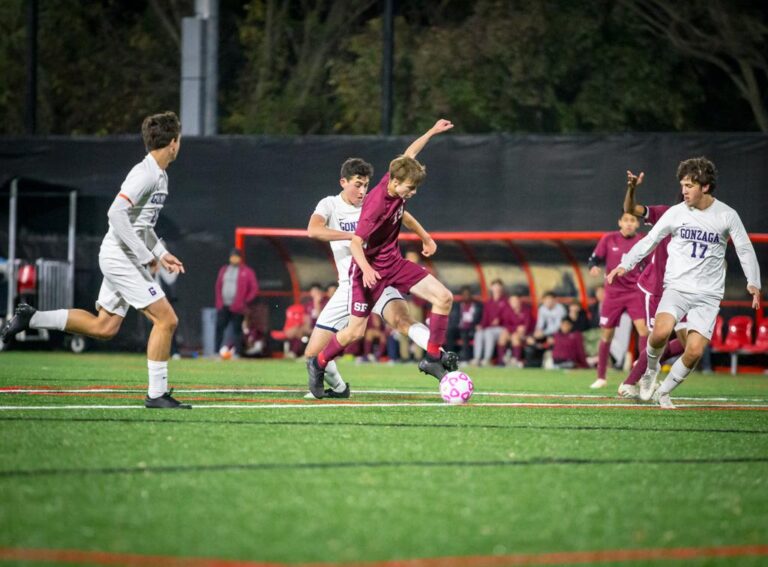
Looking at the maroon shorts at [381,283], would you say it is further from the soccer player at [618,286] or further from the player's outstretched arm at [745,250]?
the soccer player at [618,286]

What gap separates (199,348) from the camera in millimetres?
23734

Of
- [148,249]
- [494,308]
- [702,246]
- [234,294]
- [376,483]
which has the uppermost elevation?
[702,246]

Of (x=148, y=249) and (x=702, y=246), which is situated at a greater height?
(x=702, y=246)

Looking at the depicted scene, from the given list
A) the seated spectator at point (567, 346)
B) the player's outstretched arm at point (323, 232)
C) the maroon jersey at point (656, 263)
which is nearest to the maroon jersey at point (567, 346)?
the seated spectator at point (567, 346)

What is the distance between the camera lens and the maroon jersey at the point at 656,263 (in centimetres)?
1152

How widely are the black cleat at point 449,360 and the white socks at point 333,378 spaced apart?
117cm

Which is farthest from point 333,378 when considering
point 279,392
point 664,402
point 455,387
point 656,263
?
point 656,263

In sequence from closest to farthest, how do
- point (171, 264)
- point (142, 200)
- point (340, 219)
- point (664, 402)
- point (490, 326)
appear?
1. point (171, 264)
2. point (142, 200)
3. point (664, 402)
4. point (340, 219)
5. point (490, 326)

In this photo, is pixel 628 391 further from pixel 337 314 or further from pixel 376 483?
pixel 376 483

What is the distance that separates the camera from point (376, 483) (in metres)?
6.18

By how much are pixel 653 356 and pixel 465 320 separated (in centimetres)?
1089

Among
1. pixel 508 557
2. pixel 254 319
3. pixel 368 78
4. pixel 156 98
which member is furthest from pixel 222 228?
pixel 508 557

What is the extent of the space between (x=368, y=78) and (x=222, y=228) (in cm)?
1079

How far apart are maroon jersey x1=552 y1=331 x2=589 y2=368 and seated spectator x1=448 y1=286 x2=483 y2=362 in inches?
56.9
